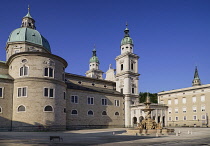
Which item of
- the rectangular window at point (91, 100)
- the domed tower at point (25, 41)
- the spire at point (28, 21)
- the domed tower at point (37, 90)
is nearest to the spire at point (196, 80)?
the rectangular window at point (91, 100)

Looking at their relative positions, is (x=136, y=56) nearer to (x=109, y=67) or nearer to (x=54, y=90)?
(x=109, y=67)

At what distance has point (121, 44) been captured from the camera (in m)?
66.4

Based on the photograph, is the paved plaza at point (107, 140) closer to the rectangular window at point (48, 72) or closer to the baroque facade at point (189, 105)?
the rectangular window at point (48, 72)

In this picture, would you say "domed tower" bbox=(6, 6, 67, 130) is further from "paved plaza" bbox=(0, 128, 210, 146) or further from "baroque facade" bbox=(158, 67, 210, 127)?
"baroque facade" bbox=(158, 67, 210, 127)

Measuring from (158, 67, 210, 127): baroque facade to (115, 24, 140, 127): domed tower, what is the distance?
17513mm

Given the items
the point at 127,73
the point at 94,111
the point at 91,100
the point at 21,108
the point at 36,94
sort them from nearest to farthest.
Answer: the point at 21,108, the point at 36,94, the point at 91,100, the point at 94,111, the point at 127,73

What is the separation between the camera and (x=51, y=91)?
40062 millimetres

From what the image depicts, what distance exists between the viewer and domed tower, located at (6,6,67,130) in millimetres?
37625

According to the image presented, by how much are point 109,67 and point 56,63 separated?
36388 millimetres

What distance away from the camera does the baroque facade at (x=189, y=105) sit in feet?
211

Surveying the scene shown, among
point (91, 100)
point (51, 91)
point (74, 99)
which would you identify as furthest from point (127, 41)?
point (51, 91)

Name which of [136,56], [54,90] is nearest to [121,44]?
[136,56]

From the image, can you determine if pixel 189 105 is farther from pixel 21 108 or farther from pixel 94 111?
pixel 21 108

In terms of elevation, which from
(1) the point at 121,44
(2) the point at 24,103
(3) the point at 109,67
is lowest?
(2) the point at 24,103
